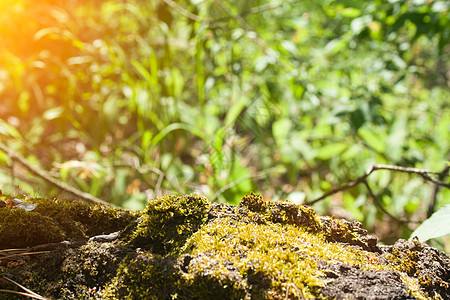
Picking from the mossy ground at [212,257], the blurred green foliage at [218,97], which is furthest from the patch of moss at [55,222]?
the blurred green foliage at [218,97]

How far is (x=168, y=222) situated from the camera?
0.89 metres

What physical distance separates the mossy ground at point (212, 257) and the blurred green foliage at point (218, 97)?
2.99 feet

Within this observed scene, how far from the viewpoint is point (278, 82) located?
286cm

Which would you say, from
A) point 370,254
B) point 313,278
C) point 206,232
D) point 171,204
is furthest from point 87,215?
point 370,254

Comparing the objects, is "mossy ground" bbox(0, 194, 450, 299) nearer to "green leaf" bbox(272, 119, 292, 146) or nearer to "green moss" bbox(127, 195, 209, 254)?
"green moss" bbox(127, 195, 209, 254)

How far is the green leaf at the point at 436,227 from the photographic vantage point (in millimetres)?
887

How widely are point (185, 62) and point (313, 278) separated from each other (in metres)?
2.94

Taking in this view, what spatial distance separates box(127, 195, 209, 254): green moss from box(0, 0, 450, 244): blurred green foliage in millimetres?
912

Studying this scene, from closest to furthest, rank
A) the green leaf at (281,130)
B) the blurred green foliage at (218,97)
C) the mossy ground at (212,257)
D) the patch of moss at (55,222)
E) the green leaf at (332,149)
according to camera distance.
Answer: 1. the mossy ground at (212,257)
2. the patch of moss at (55,222)
3. the blurred green foliage at (218,97)
4. the green leaf at (332,149)
5. the green leaf at (281,130)

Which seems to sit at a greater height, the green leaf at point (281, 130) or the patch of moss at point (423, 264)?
the green leaf at point (281, 130)

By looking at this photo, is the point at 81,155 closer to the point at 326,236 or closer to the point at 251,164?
the point at 251,164

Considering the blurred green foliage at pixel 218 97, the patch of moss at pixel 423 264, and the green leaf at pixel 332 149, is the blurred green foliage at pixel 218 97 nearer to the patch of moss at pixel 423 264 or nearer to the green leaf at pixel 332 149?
the green leaf at pixel 332 149

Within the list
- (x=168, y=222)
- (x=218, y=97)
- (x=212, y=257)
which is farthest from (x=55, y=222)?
(x=218, y=97)

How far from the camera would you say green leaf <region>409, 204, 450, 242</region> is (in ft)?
2.91
